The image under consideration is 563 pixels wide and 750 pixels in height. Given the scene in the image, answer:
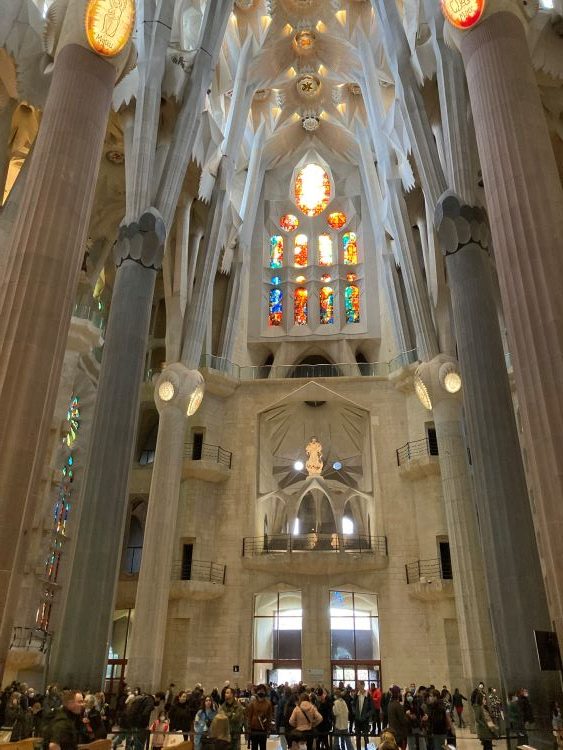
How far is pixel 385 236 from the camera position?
26.0m

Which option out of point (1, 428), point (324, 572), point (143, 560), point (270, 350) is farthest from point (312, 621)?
point (1, 428)

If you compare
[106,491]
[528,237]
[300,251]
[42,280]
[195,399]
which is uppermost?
[300,251]

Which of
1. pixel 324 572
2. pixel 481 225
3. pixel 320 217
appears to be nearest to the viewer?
pixel 481 225

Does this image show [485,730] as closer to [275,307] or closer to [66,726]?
[66,726]

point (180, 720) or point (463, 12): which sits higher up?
point (463, 12)

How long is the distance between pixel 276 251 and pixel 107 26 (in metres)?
20.1

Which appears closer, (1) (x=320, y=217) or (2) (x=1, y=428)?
(2) (x=1, y=428)

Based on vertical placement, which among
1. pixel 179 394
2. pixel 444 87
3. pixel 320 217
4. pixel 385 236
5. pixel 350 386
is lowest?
pixel 179 394

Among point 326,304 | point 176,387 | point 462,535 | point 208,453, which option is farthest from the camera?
point 326,304

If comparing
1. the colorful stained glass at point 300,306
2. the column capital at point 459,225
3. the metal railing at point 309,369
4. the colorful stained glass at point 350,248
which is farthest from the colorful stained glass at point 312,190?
the column capital at point 459,225

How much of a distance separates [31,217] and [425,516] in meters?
16.7

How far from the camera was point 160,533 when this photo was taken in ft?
59.3

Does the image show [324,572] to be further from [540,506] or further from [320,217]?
[320,217]

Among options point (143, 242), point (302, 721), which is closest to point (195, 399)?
point (143, 242)
